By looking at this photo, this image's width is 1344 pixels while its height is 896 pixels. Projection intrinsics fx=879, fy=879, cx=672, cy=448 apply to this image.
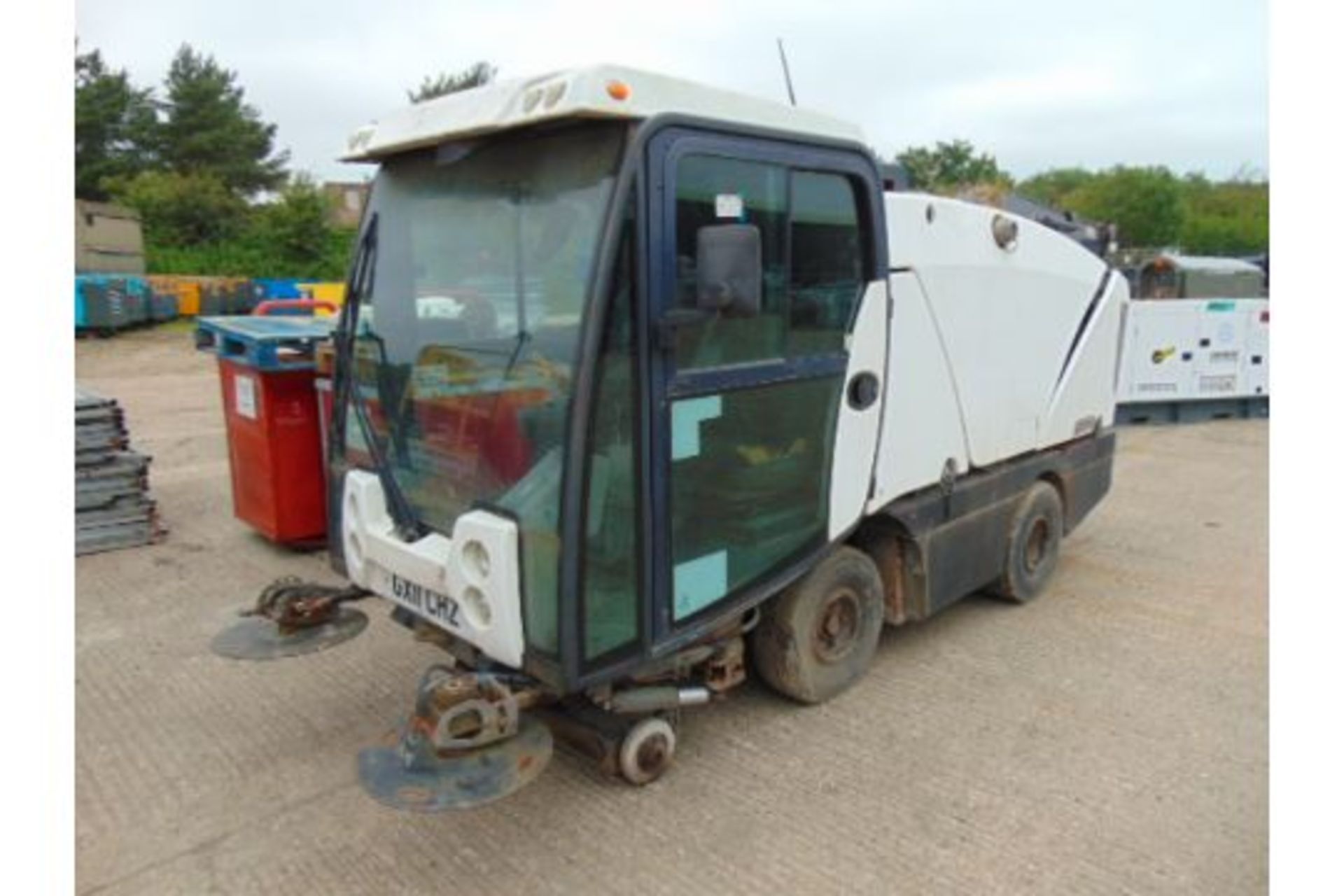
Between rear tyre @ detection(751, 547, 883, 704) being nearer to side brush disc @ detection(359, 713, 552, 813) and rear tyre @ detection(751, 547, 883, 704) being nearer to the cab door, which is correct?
the cab door

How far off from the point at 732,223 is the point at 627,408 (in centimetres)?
73

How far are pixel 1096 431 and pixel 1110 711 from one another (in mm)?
2391

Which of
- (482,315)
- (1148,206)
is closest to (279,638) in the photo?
(482,315)

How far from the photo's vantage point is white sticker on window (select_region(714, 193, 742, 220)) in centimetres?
285

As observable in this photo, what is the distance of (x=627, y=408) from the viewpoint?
269 centimetres

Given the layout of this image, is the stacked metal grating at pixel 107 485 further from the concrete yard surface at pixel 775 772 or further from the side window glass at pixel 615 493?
the side window glass at pixel 615 493

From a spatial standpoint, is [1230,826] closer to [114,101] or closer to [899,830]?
[899,830]

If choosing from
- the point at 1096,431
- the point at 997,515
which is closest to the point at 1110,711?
the point at 997,515

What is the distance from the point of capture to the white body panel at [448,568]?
269 cm

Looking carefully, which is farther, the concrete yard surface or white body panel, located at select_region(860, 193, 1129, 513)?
white body panel, located at select_region(860, 193, 1129, 513)

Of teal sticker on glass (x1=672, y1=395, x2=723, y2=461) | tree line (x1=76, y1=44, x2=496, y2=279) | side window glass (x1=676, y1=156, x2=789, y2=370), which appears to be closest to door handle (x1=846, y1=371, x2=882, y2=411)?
side window glass (x1=676, y1=156, x2=789, y2=370)

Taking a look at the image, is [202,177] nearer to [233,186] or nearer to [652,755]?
[233,186]

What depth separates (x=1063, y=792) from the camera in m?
3.19

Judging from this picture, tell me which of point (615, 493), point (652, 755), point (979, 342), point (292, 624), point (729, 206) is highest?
point (729, 206)
